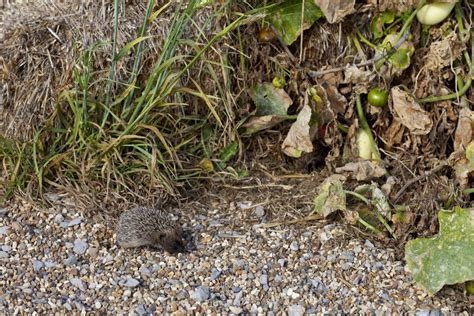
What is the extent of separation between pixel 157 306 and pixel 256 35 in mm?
1536

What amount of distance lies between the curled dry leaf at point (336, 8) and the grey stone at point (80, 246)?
157 cm

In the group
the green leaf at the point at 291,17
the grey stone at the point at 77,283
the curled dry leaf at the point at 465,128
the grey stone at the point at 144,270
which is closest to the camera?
the grey stone at the point at 77,283

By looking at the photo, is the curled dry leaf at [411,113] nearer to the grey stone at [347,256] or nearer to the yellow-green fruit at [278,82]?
the yellow-green fruit at [278,82]

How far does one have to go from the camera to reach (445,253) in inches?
139

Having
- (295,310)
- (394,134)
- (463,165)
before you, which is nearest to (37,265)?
(295,310)

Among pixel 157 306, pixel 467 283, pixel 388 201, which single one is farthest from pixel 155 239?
pixel 467 283

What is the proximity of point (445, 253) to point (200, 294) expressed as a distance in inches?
41.2

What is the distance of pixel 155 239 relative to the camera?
3795 millimetres

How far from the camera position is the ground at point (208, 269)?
11.6 ft

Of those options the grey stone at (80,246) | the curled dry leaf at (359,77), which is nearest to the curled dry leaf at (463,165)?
the curled dry leaf at (359,77)

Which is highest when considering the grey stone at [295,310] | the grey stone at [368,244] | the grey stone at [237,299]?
the grey stone at [237,299]

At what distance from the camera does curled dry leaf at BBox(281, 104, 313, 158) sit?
406 centimetres

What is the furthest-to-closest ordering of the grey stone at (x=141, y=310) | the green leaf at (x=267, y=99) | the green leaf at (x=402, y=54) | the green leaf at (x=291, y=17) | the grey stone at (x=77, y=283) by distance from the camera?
the green leaf at (x=267, y=99) < the green leaf at (x=291, y=17) < the green leaf at (x=402, y=54) < the grey stone at (x=77, y=283) < the grey stone at (x=141, y=310)

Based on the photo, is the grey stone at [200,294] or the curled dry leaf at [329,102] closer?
the grey stone at [200,294]
